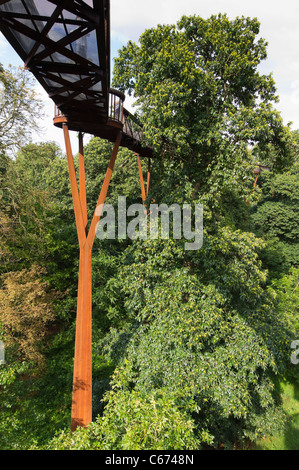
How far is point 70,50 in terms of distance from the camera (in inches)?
122

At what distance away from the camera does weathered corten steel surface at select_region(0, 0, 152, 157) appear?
2506mm

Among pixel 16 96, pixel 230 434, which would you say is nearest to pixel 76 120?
pixel 16 96

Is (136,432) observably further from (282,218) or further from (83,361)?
(282,218)

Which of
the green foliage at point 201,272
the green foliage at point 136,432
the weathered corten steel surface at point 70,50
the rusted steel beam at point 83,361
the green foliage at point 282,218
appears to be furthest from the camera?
the green foliage at point 282,218

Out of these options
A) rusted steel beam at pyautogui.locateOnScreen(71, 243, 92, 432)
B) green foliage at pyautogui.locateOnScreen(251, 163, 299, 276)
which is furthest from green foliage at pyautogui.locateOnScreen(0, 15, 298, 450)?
green foliage at pyautogui.locateOnScreen(251, 163, 299, 276)

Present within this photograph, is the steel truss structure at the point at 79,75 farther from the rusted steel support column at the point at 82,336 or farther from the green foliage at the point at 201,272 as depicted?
the green foliage at the point at 201,272

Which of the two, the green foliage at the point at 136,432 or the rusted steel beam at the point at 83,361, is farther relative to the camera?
the rusted steel beam at the point at 83,361

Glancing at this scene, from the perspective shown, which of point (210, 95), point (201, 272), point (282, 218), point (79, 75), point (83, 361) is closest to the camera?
point (79, 75)

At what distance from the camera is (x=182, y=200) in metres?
6.37

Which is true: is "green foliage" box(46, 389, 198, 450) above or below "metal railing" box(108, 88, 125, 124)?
below

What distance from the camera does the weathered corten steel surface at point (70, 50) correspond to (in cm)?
251

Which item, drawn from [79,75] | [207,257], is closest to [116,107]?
[79,75]
